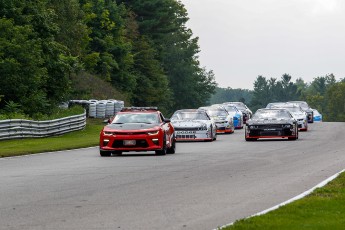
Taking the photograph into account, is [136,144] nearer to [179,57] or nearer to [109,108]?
[109,108]

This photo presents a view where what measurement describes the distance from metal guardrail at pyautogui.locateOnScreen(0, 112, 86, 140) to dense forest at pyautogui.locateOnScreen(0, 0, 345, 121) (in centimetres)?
284

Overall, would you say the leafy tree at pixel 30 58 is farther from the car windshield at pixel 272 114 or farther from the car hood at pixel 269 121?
the car hood at pixel 269 121

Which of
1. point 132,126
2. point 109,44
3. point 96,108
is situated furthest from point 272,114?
point 109,44

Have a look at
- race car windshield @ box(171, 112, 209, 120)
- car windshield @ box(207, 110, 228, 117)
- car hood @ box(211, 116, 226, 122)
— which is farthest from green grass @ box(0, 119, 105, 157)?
car windshield @ box(207, 110, 228, 117)

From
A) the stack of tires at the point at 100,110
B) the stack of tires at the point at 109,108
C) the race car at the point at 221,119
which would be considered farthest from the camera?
the stack of tires at the point at 109,108

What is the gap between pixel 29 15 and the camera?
50.6m

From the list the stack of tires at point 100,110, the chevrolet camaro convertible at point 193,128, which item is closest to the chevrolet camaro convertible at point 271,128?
the chevrolet camaro convertible at point 193,128

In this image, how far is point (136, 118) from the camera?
28.2 meters

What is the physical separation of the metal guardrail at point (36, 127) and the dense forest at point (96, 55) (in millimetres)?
2842

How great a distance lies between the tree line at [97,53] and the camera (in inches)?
1861

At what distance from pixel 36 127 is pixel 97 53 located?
146 feet

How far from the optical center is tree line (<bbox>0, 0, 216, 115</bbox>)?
47281mm

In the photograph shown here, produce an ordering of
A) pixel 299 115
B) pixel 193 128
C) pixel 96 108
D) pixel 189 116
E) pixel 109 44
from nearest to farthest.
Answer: pixel 193 128 → pixel 189 116 → pixel 299 115 → pixel 96 108 → pixel 109 44

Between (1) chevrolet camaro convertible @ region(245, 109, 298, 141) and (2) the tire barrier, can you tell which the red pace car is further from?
(2) the tire barrier
